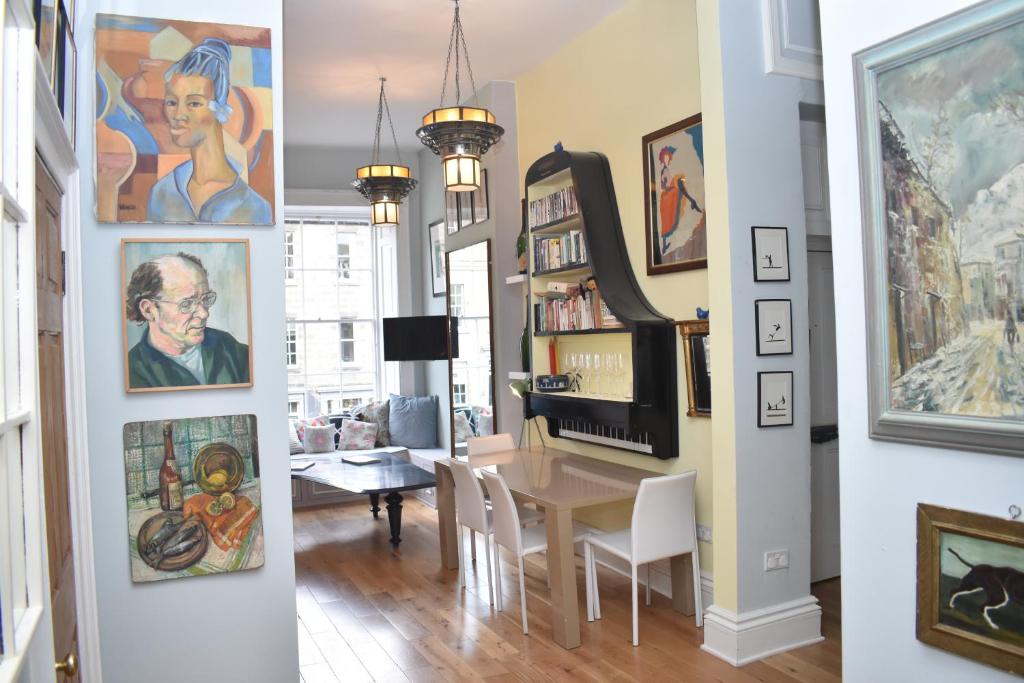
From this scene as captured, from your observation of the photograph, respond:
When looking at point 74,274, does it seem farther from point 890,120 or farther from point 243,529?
point 890,120

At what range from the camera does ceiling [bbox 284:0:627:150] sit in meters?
4.93

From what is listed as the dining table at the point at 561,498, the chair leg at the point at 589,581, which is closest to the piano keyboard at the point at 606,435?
the dining table at the point at 561,498

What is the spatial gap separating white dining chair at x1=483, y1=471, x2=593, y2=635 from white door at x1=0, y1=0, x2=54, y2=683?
288cm

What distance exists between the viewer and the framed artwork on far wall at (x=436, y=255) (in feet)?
27.1

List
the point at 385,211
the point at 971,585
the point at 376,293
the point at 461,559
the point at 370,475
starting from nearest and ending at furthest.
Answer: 1. the point at 971,585
2. the point at 461,559
3. the point at 385,211
4. the point at 370,475
5. the point at 376,293

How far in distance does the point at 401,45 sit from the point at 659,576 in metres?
4.04

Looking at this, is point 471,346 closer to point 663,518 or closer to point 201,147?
point 663,518

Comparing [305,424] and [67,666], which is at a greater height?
[67,666]

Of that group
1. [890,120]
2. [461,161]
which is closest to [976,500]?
[890,120]

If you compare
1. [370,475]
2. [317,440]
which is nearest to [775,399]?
[370,475]

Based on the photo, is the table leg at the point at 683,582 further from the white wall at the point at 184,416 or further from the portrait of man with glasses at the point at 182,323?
the portrait of man with glasses at the point at 182,323

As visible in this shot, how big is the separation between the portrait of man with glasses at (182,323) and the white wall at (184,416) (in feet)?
0.14

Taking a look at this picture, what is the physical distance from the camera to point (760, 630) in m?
3.78

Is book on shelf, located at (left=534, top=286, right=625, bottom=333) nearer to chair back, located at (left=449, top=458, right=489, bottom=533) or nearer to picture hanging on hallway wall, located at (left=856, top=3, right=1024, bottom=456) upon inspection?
chair back, located at (left=449, top=458, right=489, bottom=533)
